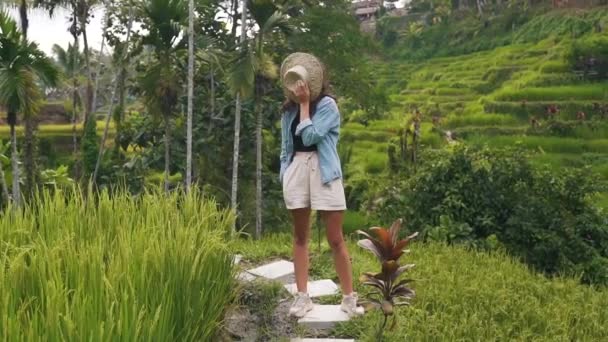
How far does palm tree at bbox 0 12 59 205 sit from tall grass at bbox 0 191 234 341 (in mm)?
6739

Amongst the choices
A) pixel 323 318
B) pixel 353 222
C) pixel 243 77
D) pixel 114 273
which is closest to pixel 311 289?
pixel 323 318

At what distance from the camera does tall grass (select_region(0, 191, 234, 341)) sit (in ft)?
7.68

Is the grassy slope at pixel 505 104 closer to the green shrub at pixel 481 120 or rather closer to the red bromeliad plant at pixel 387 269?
the green shrub at pixel 481 120

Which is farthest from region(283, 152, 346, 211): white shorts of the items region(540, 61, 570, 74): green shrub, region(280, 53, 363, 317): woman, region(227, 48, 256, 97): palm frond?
region(540, 61, 570, 74): green shrub

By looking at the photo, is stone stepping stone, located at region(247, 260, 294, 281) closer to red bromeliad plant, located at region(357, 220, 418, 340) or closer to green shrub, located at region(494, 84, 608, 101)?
red bromeliad plant, located at region(357, 220, 418, 340)

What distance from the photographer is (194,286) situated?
311cm

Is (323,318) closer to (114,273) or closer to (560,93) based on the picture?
(114,273)

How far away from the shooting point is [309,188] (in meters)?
3.55

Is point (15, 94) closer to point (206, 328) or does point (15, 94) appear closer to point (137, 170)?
point (137, 170)

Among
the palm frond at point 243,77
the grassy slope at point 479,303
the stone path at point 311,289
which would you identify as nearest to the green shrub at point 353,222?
the palm frond at point 243,77

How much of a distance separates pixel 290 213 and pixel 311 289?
5.90ft

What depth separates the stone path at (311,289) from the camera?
→ 141 inches

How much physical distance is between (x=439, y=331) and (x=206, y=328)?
125 cm

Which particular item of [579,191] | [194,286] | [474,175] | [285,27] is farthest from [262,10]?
[194,286]
